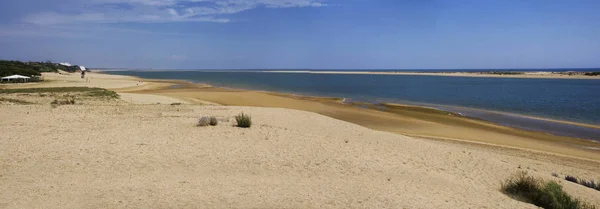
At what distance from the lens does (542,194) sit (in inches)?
299

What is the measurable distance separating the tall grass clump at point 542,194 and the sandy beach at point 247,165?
1.10 feet

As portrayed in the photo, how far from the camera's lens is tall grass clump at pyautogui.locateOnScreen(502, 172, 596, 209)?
7.21 metres

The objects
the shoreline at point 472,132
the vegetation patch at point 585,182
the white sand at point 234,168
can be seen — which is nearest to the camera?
the white sand at point 234,168

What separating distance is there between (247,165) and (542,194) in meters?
5.69

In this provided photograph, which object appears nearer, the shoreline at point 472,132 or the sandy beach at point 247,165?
the sandy beach at point 247,165

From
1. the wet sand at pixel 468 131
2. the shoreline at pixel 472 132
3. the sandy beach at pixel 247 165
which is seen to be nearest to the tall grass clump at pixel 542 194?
the sandy beach at pixel 247 165

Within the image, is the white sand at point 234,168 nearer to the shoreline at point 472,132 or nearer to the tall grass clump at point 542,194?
the tall grass clump at point 542,194

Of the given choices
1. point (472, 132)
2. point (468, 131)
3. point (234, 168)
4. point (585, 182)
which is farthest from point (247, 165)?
point (468, 131)

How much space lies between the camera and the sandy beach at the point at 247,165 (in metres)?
6.41

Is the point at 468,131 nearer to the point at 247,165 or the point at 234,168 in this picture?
the point at 247,165

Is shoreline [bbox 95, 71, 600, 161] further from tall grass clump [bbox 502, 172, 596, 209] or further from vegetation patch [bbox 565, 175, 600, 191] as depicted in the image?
tall grass clump [bbox 502, 172, 596, 209]

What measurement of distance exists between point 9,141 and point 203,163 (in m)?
5.30

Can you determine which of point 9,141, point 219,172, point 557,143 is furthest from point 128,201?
point 557,143

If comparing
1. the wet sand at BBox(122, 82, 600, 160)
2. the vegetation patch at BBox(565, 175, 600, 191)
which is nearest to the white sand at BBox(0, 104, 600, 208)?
the vegetation patch at BBox(565, 175, 600, 191)
